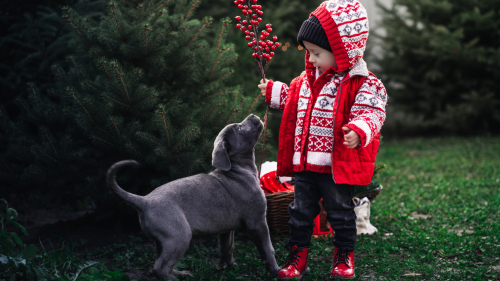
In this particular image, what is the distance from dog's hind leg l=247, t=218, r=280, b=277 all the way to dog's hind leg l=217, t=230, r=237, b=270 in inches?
11.6

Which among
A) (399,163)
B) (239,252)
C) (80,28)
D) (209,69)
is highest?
(80,28)

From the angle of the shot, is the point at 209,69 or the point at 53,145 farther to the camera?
the point at 209,69

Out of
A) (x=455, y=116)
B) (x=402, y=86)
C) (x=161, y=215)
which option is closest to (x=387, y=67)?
(x=402, y=86)

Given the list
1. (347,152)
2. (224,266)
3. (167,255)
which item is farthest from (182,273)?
(347,152)

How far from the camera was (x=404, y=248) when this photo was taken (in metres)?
3.84

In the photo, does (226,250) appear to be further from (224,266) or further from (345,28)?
(345,28)

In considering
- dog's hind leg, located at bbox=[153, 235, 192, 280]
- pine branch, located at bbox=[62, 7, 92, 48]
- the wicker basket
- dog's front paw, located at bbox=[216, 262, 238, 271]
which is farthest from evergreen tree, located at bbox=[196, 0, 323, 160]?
dog's hind leg, located at bbox=[153, 235, 192, 280]

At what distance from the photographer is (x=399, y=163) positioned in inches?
308

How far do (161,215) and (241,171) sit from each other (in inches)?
27.8

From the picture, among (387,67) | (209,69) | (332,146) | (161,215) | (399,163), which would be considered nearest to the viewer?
(161,215)

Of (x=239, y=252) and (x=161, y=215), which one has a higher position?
(x=161, y=215)

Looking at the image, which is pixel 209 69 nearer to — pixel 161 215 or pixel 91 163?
pixel 91 163

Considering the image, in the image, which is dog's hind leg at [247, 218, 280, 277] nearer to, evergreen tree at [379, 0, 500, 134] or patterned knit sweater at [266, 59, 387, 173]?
patterned knit sweater at [266, 59, 387, 173]

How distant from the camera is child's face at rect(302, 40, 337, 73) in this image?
2.98m
